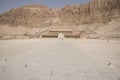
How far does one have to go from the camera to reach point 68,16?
109312 mm

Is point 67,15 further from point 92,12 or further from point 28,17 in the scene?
point 28,17

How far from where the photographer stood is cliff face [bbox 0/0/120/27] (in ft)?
318

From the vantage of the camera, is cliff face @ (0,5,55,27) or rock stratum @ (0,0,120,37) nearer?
rock stratum @ (0,0,120,37)

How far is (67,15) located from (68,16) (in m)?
1.16

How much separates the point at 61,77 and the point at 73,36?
189 ft

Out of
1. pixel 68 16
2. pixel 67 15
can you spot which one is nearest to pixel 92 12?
pixel 68 16

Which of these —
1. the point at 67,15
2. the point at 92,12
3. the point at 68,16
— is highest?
the point at 92,12

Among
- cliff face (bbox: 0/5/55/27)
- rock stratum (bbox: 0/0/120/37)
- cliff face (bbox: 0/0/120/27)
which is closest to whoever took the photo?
A: rock stratum (bbox: 0/0/120/37)

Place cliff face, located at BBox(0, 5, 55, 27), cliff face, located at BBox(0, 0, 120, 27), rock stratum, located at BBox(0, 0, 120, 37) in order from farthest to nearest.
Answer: cliff face, located at BBox(0, 5, 55, 27)
cliff face, located at BBox(0, 0, 120, 27)
rock stratum, located at BBox(0, 0, 120, 37)

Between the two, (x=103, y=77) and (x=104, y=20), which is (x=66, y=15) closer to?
(x=104, y=20)

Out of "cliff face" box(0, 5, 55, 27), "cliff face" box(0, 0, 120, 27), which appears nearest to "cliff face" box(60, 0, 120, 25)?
"cliff face" box(0, 0, 120, 27)

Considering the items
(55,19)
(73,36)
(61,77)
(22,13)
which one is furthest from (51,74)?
(22,13)

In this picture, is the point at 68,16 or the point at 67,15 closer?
the point at 68,16

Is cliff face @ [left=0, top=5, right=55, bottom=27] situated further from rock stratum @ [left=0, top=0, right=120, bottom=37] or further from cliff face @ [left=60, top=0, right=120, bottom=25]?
cliff face @ [left=60, top=0, right=120, bottom=25]
